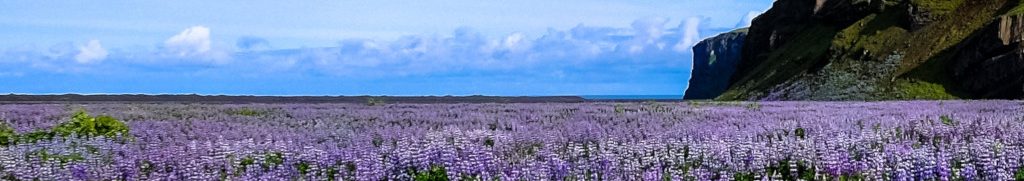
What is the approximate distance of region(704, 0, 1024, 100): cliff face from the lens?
199ft

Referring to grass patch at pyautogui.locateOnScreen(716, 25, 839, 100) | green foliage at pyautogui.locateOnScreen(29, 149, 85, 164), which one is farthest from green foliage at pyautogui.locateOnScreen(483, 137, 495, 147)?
grass patch at pyautogui.locateOnScreen(716, 25, 839, 100)

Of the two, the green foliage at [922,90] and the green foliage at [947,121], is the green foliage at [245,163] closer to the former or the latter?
the green foliage at [947,121]

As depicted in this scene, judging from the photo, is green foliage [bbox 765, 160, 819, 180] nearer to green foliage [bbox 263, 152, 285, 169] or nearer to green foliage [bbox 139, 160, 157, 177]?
green foliage [bbox 263, 152, 285, 169]

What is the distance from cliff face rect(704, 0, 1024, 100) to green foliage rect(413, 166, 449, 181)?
57017mm

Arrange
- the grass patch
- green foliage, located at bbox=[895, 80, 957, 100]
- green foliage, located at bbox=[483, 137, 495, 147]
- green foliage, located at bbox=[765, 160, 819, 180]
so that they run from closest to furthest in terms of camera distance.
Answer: green foliage, located at bbox=[765, 160, 819, 180]
green foliage, located at bbox=[483, 137, 495, 147]
green foliage, located at bbox=[895, 80, 957, 100]
the grass patch

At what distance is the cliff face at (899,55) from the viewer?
199 ft

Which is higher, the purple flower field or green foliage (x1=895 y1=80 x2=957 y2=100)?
green foliage (x1=895 y1=80 x2=957 y2=100)

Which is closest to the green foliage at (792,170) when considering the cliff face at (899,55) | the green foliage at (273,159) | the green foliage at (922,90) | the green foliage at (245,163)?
the green foliage at (273,159)

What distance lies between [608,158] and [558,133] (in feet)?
12.5

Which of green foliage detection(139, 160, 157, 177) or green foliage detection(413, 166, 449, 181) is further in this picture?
green foliage detection(139, 160, 157, 177)

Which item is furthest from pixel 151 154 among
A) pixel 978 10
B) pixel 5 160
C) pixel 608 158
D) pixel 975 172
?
pixel 978 10

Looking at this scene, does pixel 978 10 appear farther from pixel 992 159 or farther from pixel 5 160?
pixel 5 160

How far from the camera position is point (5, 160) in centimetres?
945

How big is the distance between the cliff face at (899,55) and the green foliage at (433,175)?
187 ft
